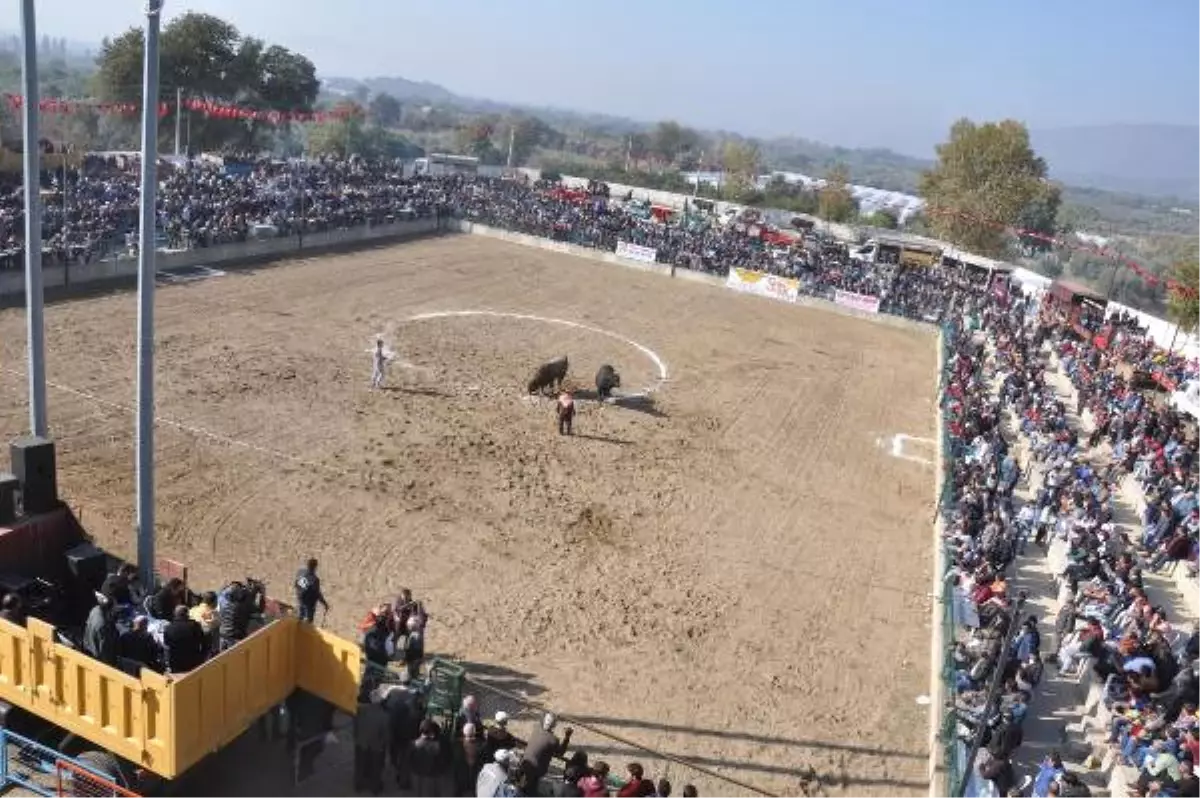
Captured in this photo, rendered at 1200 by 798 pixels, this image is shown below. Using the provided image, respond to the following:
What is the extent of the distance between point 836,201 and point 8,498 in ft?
248

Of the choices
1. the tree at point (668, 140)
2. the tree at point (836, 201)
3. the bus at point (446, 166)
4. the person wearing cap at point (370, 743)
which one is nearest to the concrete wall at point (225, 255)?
the bus at point (446, 166)

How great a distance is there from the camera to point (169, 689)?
25.8 ft

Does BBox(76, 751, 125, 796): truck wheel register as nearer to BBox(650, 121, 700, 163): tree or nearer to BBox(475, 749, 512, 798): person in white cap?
BBox(475, 749, 512, 798): person in white cap

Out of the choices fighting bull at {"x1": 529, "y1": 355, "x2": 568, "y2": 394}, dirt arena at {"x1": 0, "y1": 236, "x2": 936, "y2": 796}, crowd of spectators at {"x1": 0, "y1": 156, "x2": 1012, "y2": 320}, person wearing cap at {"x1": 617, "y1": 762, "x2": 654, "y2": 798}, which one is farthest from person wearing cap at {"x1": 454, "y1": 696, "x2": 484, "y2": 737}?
crowd of spectators at {"x1": 0, "y1": 156, "x2": 1012, "y2": 320}

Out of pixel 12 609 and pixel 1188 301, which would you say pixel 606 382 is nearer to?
pixel 12 609

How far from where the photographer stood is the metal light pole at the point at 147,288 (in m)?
8.80

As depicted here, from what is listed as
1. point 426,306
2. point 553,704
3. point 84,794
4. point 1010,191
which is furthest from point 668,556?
point 1010,191

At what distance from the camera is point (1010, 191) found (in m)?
61.3

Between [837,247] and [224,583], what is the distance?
41032mm

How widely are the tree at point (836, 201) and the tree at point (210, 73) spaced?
41615 millimetres

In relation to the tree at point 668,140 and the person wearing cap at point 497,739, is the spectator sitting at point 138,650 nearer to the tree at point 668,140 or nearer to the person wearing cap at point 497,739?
the person wearing cap at point 497,739

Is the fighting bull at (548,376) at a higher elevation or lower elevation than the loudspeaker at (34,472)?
lower

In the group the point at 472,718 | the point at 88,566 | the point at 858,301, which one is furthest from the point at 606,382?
the point at 858,301

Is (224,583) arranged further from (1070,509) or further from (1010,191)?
(1010,191)
